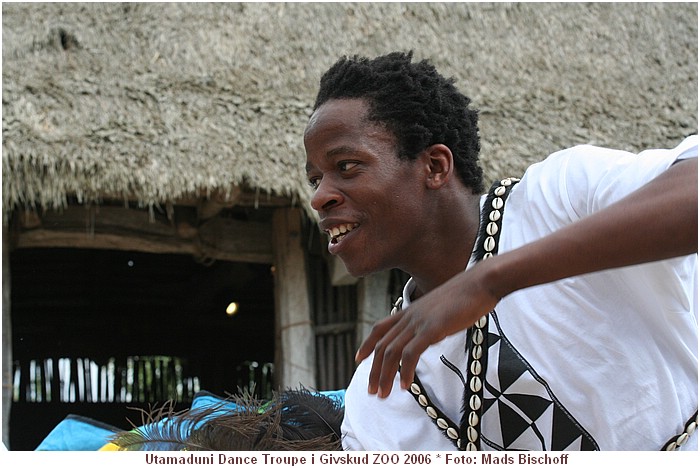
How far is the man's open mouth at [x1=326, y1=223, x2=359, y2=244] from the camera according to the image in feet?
6.56

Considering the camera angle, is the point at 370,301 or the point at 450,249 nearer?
the point at 450,249

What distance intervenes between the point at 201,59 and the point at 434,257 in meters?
4.02

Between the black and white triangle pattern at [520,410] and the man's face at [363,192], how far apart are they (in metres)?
0.25

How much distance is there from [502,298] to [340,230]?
1.39 feet

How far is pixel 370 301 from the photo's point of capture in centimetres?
598

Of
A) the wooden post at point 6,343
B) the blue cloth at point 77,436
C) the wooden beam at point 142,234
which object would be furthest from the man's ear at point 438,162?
the wooden post at point 6,343

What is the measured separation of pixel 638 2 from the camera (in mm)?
6684

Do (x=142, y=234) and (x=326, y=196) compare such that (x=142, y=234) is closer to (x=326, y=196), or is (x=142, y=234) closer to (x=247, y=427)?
(x=247, y=427)

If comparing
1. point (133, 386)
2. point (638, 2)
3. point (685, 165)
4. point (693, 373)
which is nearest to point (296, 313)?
point (638, 2)

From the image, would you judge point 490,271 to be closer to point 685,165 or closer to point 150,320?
point 685,165

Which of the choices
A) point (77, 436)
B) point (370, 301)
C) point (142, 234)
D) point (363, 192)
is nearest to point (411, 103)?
point (363, 192)

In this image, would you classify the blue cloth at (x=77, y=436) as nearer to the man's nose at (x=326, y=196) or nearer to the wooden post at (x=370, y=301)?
the man's nose at (x=326, y=196)

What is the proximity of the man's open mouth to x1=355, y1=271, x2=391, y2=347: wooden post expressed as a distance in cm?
392

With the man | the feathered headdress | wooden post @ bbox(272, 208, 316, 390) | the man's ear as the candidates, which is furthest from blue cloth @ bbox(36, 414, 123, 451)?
wooden post @ bbox(272, 208, 316, 390)
